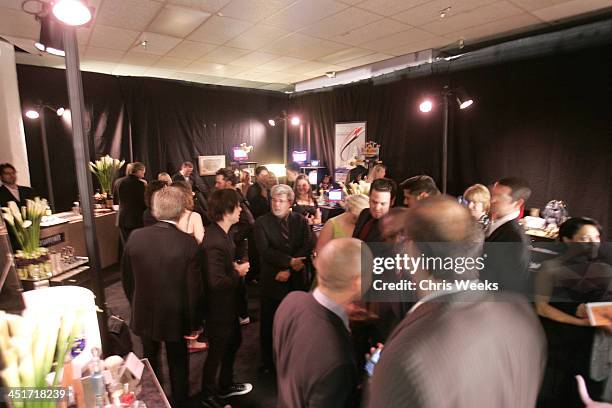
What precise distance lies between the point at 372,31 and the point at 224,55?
232cm

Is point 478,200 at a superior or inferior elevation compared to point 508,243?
superior

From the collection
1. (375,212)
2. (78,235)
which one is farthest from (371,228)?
(78,235)

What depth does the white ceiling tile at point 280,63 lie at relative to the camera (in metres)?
5.55

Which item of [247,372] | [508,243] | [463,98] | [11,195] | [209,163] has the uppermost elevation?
[463,98]

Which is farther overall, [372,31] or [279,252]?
[372,31]

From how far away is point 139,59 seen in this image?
18.1ft

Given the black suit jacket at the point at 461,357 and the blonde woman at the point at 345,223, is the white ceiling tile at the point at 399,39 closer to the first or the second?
the blonde woman at the point at 345,223

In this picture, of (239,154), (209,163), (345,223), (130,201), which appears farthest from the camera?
(239,154)

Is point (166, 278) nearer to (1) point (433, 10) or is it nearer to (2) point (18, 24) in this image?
(1) point (433, 10)

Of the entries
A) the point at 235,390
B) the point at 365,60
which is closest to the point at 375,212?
the point at 235,390

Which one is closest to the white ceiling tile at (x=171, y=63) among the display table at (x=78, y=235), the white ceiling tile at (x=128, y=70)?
the white ceiling tile at (x=128, y=70)

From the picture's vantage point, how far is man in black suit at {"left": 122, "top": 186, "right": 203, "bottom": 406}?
6.25 feet

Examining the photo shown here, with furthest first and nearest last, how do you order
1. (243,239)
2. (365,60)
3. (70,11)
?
(365,60) < (243,239) < (70,11)

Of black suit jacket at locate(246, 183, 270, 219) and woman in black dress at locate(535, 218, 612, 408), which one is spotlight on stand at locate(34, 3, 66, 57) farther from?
woman in black dress at locate(535, 218, 612, 408)
